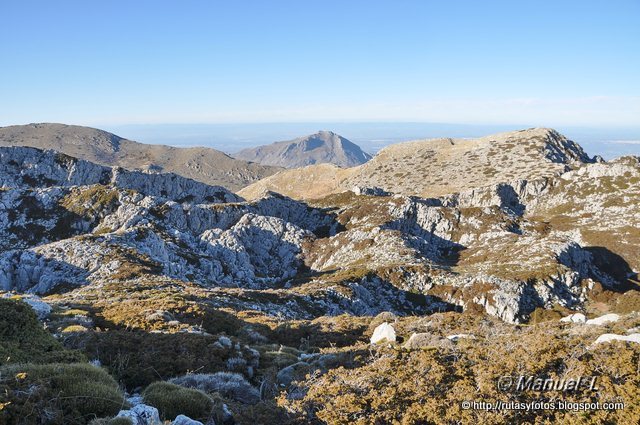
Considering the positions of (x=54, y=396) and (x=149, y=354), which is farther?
(x=149, y=354)

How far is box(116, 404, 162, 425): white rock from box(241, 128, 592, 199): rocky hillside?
145 metres

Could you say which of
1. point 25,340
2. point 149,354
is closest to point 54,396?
point 25,340

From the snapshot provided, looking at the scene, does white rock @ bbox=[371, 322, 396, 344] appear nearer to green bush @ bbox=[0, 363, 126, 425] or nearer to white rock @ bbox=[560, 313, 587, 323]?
white rock @ bbox=[560, 313, 587, 323]

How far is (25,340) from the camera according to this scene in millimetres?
14609

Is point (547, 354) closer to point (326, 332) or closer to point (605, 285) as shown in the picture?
point (326, 332)

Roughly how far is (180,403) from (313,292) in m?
42.2

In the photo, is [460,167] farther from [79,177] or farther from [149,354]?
[149,354]

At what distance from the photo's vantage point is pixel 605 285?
247 feet

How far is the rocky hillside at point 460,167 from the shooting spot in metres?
153

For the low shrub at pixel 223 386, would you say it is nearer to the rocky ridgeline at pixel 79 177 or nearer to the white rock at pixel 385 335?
the white rock at pixel 385 335

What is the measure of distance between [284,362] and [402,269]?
2002 inches

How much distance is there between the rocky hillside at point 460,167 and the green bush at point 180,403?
143 meters

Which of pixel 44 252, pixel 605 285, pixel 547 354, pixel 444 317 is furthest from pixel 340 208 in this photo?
pixel 547 354

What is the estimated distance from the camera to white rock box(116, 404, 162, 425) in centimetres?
877
